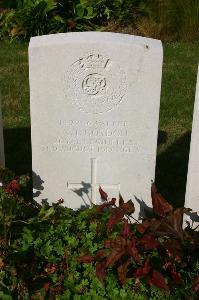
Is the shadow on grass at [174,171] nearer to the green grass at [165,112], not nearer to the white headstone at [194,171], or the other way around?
the green grass at [165,112]

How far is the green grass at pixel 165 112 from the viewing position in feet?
15.2

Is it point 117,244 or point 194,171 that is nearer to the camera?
point 117,244

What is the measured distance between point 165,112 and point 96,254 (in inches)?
129

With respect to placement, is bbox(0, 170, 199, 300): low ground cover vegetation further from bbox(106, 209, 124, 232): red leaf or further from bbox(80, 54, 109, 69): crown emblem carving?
bbox(80, 54, 109, 69): crown emblem carving

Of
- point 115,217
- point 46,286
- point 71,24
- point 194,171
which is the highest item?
point 71,24

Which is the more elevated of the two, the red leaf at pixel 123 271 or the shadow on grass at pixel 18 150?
the shadow on grass at pixel 18 150

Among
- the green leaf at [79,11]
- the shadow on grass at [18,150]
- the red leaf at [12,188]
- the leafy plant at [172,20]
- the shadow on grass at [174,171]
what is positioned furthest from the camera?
the green leaf at [79,11]

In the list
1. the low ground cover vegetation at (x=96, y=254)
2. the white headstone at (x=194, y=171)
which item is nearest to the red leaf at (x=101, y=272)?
the low ground cover vegetation at (x=96, y=254)

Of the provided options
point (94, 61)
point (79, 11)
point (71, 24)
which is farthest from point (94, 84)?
point (79, 11)

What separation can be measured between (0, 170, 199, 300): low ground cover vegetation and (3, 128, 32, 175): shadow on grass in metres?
1.36

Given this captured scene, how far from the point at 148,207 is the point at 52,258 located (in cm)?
99

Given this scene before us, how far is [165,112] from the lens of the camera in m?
5.79

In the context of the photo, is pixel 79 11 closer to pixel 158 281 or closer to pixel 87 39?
pixel 87 39

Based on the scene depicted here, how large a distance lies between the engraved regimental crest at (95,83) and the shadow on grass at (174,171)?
1252 mm
